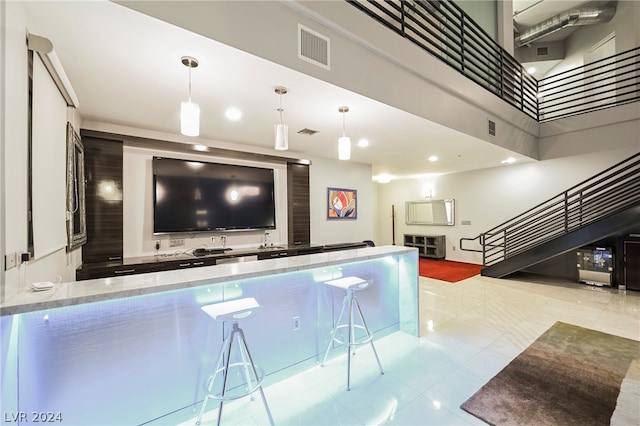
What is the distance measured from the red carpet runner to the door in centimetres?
244

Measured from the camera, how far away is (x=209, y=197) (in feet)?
14.2

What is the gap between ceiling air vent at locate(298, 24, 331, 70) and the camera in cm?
229

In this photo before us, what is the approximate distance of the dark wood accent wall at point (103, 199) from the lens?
136 inches

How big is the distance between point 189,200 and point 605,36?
34.3ft

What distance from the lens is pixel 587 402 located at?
206 centimetres

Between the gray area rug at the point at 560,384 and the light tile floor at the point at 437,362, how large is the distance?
0.11 m

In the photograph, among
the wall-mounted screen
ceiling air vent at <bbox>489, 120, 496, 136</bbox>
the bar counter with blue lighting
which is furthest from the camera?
the wall-mounted screen

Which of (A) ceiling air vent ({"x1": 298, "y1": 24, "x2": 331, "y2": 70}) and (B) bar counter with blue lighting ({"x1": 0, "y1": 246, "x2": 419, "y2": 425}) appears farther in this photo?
(A) ceiling air vent ({"x1": 298, "y1": 24, "x2": 331, "y2": 70})

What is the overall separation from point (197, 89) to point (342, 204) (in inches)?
159

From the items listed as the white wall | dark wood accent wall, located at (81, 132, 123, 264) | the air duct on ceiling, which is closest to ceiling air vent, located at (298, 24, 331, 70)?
dark wood accent wall, located at (81, 132, 123, 264)

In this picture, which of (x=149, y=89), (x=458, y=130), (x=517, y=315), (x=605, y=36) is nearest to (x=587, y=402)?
(x=517, y=315)

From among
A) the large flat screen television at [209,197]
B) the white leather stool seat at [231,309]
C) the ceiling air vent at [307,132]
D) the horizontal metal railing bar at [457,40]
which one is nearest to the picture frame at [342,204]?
the large flat screen television at [209,197]

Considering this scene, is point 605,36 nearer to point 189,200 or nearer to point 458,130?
point 458,130

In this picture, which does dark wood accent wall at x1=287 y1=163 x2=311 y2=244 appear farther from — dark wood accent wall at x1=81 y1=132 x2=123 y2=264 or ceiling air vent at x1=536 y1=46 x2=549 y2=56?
ceiling air vent at x1=536 y1=46 x2=549 y2=56
